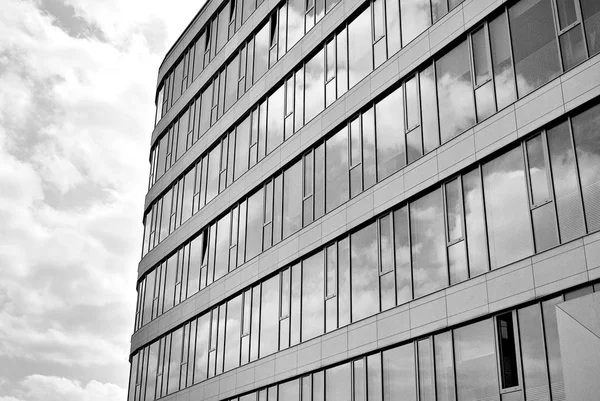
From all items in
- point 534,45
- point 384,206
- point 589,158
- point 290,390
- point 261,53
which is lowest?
point 290,390

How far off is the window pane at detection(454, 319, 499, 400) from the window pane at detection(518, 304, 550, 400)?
93 centimetres

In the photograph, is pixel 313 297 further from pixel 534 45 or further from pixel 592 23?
pixel 592 23

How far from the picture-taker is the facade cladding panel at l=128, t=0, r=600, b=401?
57.2ft

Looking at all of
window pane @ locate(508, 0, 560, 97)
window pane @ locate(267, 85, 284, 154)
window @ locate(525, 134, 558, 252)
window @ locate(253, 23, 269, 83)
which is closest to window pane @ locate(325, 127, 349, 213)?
window pane @ locate(267, 85, 284, 154)

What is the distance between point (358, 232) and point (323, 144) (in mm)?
4164

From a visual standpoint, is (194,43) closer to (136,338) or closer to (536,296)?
(136,338)

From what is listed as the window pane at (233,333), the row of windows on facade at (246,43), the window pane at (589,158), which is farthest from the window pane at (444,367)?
the row of windows on facade at (246,43)

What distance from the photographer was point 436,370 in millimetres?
19453

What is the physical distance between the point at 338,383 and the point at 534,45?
10911 millimetres

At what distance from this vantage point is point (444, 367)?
63.2 ft

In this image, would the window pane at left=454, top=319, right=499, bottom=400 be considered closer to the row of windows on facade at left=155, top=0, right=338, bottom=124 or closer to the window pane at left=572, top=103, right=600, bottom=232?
the window pane at left=572, top=103, right=600, bottom=232

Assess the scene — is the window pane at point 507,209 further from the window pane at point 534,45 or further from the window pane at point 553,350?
the window pane at point 534,45

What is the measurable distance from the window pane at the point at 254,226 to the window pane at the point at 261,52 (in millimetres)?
5222

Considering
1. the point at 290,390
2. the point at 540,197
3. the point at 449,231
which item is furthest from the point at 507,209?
the point at 290,390
